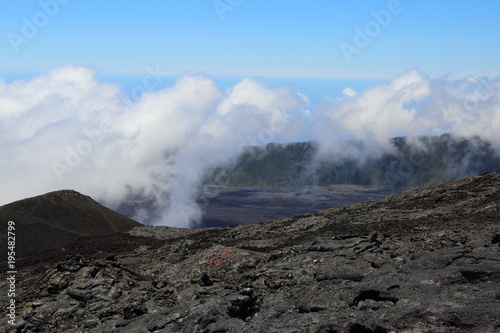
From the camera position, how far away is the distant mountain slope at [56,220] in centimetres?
8194

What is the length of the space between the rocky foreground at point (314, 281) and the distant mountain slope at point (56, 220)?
99.1 feet

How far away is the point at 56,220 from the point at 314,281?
71.1 meters

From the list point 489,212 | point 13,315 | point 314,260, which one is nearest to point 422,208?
point 489,212

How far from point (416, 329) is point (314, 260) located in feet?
44.7

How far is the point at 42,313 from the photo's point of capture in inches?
1404

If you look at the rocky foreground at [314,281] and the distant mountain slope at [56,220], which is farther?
the distant mountain slope at [56,220]

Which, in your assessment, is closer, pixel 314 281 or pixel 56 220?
pixel 314 281

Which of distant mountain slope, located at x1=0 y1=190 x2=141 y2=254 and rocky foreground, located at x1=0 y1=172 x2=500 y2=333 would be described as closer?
rocky foreground, located at x1=0 y1=172 x2=500 y2=333

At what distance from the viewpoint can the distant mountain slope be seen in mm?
81938

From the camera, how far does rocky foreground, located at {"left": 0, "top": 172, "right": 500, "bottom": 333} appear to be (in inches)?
920

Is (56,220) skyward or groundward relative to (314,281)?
skyward

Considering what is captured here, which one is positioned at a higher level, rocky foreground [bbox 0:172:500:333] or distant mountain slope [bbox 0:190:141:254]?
distant mountain slope [bbox 0:190:141:254]

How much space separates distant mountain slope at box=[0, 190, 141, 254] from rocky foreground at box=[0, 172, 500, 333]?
3020 cm

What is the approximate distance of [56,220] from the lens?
91.5m
